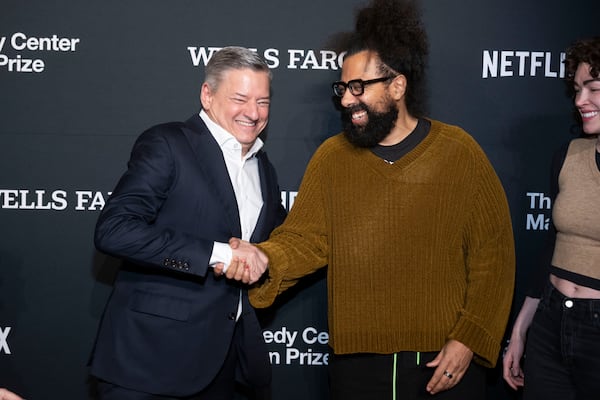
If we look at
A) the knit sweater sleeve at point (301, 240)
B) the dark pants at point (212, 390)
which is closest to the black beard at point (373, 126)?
the knit sweater sleeve at point (301, 240)

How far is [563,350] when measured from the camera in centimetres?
218

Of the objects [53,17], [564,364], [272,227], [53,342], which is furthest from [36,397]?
[564,364]

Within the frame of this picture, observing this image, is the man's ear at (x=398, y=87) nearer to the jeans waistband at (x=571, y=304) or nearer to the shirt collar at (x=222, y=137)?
the shirt collar at (x=222, y=137)

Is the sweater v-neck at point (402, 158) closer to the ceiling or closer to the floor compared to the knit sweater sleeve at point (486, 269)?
closer to the ceiling

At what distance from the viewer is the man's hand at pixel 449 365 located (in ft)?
7.05

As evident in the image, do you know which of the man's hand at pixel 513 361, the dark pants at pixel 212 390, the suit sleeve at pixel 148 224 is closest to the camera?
the suit sleeve at pixel 148 224

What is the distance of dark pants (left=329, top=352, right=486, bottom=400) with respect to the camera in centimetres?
221

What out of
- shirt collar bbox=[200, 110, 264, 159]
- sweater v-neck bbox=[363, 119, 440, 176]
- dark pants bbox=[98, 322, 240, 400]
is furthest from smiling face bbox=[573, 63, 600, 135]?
dark pants bbox=[98, 322, 240, 400]

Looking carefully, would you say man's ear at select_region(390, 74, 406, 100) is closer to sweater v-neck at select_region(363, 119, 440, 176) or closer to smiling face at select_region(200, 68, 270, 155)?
sweater v-neck at select_region(363, 119, 440, 176)

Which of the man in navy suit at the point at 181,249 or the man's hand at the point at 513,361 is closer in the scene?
the man in navy suit at the point at 181,249

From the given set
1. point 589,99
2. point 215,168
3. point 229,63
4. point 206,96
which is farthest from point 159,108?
point 589,99

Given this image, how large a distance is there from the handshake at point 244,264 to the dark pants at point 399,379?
50cm

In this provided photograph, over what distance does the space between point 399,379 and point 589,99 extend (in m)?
1.27

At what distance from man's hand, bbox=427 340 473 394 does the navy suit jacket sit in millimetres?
778
